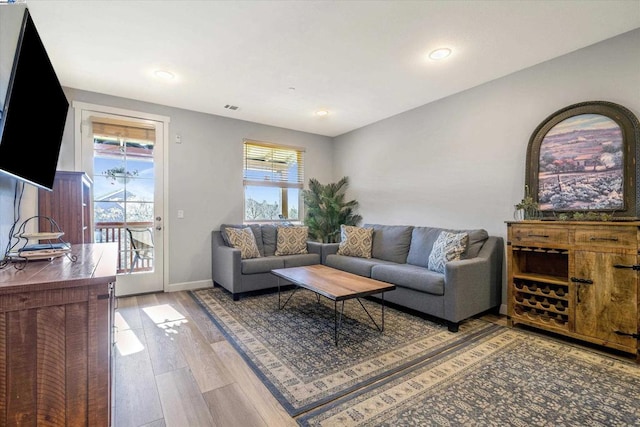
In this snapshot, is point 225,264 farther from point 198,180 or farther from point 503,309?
point 503,309

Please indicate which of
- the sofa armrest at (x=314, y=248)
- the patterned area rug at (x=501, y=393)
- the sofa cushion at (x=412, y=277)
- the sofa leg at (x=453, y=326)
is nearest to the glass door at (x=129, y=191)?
the sofa armrest at (x=314, y=248)

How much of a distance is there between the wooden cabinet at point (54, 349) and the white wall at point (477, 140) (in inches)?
136

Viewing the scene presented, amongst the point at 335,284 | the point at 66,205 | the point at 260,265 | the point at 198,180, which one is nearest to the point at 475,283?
the point at 335,284

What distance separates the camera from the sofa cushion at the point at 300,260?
3964 millimetres

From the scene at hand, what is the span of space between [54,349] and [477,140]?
3.82m

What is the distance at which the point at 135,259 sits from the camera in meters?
3.84

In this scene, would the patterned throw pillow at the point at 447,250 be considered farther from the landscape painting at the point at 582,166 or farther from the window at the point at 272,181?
the window at the point at 272,181

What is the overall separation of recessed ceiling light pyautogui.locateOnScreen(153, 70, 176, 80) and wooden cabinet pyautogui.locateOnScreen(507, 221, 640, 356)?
12.1 ft

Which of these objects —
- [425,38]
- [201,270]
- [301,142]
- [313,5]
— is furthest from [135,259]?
[425,38]

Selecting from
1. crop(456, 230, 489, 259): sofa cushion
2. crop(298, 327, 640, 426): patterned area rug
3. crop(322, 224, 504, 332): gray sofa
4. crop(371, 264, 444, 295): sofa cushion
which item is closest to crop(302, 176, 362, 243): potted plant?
crop(322, 224, 504, 332): gray sofa

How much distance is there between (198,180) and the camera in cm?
419

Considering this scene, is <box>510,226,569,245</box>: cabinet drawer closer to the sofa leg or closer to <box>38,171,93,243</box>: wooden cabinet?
the sofa leg

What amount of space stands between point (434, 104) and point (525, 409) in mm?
3316

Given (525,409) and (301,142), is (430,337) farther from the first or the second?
(301,142)
